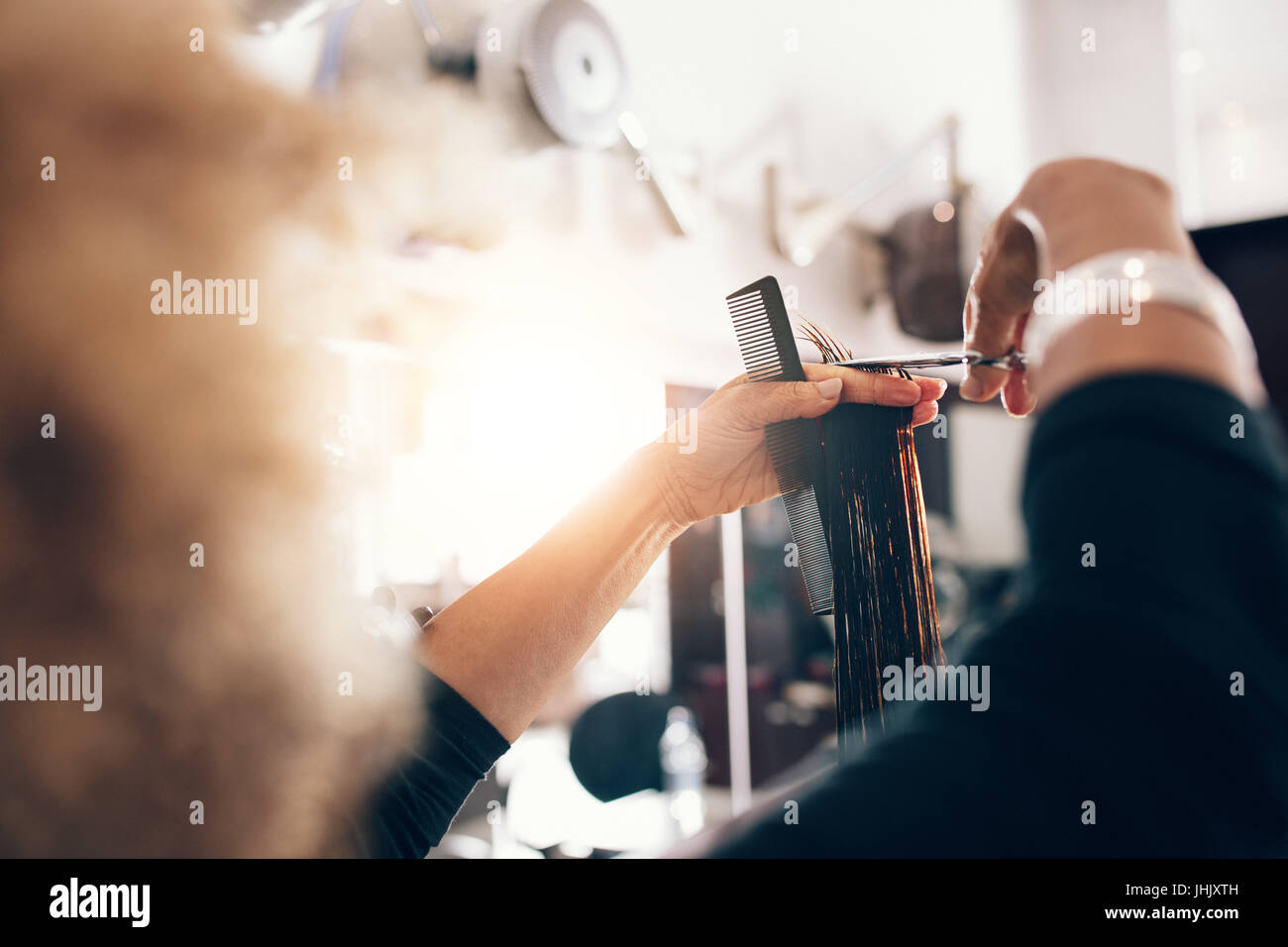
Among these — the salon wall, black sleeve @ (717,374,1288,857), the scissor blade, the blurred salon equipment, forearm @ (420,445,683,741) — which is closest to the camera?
black sleeve @ (717,374,1288,857)

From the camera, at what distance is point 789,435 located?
65cm

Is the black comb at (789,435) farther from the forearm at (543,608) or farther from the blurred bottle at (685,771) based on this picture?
the blurred bottle at (685,771)

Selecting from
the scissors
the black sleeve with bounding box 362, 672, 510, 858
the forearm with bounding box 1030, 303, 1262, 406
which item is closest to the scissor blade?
the scissors

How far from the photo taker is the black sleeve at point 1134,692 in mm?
235

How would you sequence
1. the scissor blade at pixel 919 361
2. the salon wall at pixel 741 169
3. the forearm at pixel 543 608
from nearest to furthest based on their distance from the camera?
the scissor blade at pixel 919 361
the forearm at pixel 543 608
the salon wall at pixel 741 169

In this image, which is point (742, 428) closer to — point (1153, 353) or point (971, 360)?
point (971, 360)

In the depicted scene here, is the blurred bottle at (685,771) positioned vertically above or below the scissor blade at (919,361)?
below

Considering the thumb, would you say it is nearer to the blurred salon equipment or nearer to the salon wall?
the salon wall

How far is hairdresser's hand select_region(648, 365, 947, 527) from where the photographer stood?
0.61 metres

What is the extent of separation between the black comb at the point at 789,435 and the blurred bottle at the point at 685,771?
109 centimetres

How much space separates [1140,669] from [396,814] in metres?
0.58

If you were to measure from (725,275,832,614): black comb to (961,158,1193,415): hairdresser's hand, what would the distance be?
0.16 meters

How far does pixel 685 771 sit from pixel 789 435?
49.8 inches

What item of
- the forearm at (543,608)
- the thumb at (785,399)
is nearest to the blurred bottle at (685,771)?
the forearm at (543,608)
